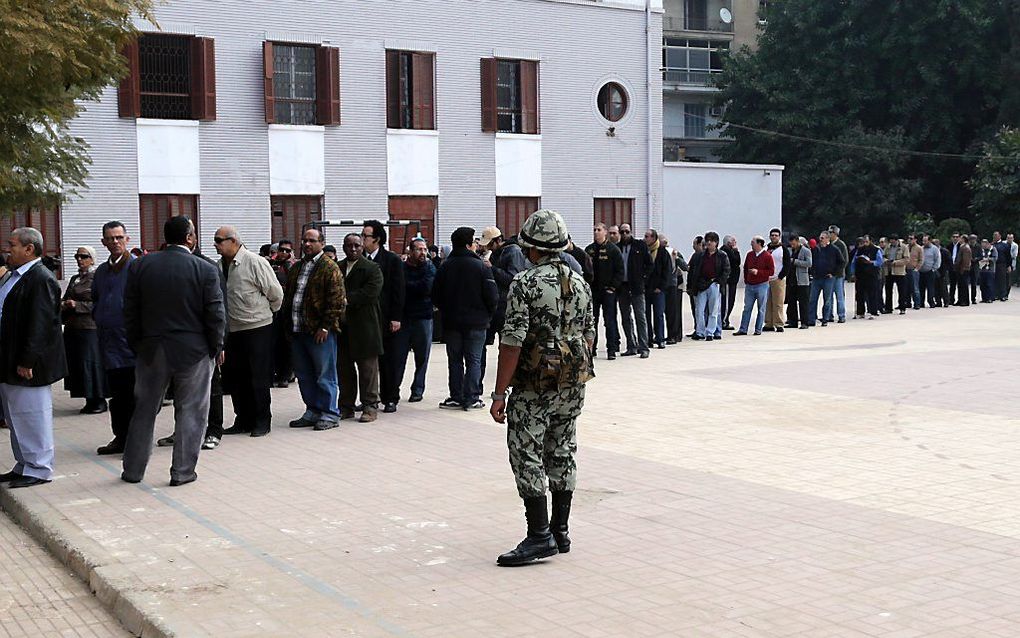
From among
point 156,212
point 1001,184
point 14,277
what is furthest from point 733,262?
point 1001,184

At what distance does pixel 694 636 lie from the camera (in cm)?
560

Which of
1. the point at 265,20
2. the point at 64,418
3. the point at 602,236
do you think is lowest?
the point at 64,418

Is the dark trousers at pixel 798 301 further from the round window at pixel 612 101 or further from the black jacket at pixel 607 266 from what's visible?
the round window at pixel 612 101

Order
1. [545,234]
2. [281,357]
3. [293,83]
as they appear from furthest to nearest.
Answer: [293,83]
[281,357]
[545,234]

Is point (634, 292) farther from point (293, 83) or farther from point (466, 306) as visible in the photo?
point (293, 83)

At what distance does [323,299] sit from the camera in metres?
11.9

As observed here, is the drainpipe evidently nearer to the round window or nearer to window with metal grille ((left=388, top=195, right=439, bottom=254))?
the round window

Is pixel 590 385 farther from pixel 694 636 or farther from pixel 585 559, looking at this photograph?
pixel 694 636

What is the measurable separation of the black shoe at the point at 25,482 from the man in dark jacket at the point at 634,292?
10.3 metres

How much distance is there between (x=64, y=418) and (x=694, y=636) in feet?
30.4

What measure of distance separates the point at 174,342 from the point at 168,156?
1893 cm

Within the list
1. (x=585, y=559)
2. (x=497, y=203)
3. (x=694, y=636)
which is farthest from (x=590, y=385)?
(x=497, y=203)

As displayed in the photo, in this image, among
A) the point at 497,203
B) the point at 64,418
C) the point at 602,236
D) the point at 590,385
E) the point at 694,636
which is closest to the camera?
the point at 694,636

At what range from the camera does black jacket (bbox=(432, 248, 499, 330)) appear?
43.4 feet
